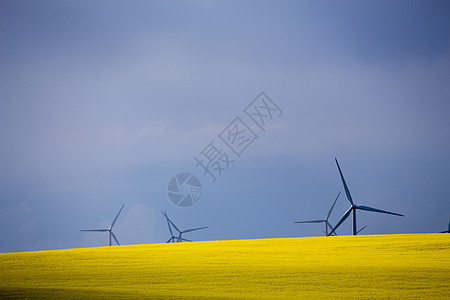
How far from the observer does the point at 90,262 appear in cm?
1838

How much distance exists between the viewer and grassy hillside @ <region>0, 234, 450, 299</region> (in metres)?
11.7

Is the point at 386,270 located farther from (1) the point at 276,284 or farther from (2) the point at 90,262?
(2) the point at 90,262

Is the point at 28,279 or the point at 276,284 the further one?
the point at 28,279

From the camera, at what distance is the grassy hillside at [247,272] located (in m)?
11.7

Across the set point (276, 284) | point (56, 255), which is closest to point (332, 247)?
point (276, 284)

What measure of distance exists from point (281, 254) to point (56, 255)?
363 inches

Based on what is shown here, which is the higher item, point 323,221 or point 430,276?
point 323,221

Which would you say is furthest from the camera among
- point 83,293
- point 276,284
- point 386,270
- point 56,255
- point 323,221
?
point 323,221

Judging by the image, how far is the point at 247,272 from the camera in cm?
1426

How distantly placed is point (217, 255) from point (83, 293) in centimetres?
861

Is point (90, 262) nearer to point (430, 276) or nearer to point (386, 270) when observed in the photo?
point (386, 270)

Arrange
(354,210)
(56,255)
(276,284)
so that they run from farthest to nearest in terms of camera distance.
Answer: (354,210) < (56,255) < (276,284)

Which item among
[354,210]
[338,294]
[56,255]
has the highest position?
[354,210]

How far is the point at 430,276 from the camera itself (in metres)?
13.3
